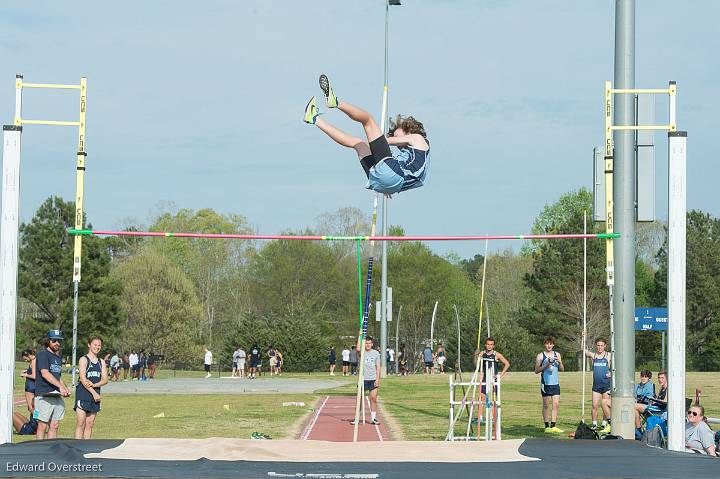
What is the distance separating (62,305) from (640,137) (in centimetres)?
3079

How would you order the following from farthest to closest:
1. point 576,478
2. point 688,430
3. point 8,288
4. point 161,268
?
point 161,268
point 688,430
point 8,288
point 576,478

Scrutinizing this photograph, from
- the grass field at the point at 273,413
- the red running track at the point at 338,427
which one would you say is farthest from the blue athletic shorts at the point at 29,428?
the red running track at the point at 338,427

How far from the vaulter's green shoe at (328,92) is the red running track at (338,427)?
18.0 feet

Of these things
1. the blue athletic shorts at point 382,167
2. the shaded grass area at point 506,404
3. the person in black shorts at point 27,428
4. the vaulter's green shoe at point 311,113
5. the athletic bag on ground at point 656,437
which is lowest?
the shaded grass area at point 506,404

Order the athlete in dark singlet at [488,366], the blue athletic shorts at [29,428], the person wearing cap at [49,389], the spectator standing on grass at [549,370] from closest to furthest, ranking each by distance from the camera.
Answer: the person wearing cap at [49,389] < the blue athletic shorts at [29,428] < the athlete in dark singlet at [488,366] < the spectator standing on grass at [549,370]

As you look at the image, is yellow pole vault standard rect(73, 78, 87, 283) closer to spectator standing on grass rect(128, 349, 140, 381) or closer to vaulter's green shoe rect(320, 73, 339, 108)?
vaulter's green shoe rect(320, 73, 339, 108)

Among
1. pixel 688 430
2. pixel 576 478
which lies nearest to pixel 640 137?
pixel 688 430

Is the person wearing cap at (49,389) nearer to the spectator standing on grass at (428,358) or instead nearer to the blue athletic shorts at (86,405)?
the blue athletic shorts at (86,405)

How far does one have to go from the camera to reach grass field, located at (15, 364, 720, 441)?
13000mm

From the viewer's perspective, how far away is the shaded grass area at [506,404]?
42.9 ft

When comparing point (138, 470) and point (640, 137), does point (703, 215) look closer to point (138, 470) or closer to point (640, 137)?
point (640, 137)

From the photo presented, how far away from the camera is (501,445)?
7070 millimetres

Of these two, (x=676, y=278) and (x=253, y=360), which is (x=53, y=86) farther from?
(x=253, y=360)

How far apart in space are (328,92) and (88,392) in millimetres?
4232
